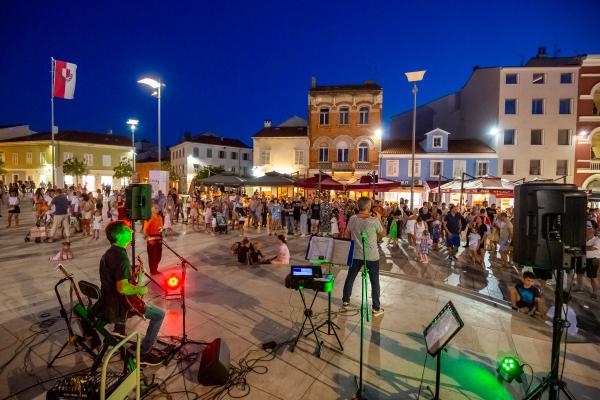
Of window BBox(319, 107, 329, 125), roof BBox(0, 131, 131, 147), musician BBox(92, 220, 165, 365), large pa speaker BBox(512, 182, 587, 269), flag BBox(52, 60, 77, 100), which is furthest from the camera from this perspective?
roof BBox(0, 131, 131, 147)

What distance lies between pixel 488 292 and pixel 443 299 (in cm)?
182

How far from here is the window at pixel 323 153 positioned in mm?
32141

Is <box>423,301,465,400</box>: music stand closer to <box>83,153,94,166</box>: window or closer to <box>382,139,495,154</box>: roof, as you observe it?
<box>382,139,495,154</box>: roof

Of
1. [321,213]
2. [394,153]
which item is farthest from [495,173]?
[321,213]

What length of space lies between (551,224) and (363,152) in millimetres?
28614

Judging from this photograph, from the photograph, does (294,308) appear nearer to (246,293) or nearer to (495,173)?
(246,293)

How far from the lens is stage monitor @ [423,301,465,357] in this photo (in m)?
3.00

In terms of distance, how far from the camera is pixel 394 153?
2988 centimetres

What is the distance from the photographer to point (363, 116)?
31141mm

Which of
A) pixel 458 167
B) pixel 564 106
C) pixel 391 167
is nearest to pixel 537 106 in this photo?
pixel 564 106

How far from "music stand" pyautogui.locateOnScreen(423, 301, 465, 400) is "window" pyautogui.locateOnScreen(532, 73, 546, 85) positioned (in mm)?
32707

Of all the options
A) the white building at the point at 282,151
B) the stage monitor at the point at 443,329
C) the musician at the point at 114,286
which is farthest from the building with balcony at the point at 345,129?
the musician at the point at 114,286

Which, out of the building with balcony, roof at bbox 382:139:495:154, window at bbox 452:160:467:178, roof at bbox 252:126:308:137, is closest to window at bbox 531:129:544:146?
roof at bbox 382:139:495:154

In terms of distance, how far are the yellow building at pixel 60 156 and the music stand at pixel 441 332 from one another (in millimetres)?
47191
